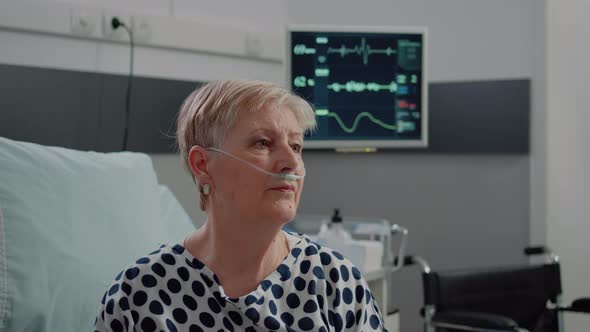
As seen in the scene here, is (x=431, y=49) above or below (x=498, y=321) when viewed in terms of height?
above

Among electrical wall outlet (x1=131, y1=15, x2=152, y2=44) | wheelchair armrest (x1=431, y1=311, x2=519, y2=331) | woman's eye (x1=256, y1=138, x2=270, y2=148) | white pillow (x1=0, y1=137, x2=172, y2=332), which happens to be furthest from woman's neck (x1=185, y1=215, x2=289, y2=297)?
electrical wall outlet (x1=131, y1=15, x2=152, y2=44)

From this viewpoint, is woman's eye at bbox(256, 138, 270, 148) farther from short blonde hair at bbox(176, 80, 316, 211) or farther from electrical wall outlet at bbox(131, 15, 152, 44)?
electrical wall outlet at bbox(131, 15, 152, 44)

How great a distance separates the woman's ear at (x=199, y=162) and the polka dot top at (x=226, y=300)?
0.13 meters

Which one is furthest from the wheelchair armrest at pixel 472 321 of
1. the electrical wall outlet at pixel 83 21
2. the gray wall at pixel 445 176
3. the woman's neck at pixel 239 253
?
the electrical wall outlet at pixel 83 21

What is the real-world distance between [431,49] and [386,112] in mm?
452

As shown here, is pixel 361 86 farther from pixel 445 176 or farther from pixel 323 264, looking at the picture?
pixel 323 264

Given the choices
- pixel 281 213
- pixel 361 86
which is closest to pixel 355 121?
pixel 361 86

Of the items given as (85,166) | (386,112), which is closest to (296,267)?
(85,166)

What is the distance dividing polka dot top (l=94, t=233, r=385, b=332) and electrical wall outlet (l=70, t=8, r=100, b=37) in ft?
4.28

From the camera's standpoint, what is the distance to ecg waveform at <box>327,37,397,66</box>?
3058 mm

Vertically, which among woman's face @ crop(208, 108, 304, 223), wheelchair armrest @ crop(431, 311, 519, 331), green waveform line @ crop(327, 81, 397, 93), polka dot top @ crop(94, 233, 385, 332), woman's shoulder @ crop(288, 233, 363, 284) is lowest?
wheelchair armrest @ crop(431, 311, 519, 331)

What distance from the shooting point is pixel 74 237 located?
5.49 feet

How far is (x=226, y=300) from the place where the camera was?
4.57 ft

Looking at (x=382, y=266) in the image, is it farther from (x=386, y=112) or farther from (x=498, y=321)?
(x=386, y=112)
